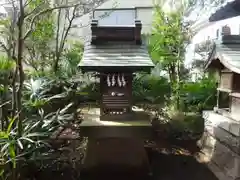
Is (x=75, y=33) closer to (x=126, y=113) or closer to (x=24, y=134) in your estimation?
(x=126, y=113)

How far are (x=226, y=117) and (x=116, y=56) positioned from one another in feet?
6.32

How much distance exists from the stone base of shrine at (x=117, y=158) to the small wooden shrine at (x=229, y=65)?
1527 millimetres

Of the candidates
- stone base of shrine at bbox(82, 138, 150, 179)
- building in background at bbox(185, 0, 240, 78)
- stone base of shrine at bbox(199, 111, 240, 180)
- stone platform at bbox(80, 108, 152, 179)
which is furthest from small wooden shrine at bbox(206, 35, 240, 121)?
stone base of shrine at bbox(82, 138, 150, 179)

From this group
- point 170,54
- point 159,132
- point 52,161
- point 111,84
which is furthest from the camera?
point 170,54

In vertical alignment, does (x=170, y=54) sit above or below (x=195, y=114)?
above

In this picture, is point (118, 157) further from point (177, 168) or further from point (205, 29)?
point (205, 29)

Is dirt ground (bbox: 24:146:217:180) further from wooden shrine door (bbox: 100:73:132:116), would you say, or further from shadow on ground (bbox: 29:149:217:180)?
wooden shrine door (bbox: 100:73:132:116)

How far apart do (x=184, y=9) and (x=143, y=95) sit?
Result: 233 centimetres

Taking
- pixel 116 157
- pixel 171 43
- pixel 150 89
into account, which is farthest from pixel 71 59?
pixel 116 157

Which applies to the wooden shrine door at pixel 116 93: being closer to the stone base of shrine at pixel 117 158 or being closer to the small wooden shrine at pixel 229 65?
the stone base of shrine at pixel 117 158

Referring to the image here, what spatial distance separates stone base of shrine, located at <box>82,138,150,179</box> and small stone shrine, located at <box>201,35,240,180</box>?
117 centimetres

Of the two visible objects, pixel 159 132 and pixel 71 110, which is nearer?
pixel 71 110

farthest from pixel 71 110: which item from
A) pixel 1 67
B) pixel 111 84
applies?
pixel 1 67

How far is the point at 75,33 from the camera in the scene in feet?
26.9
